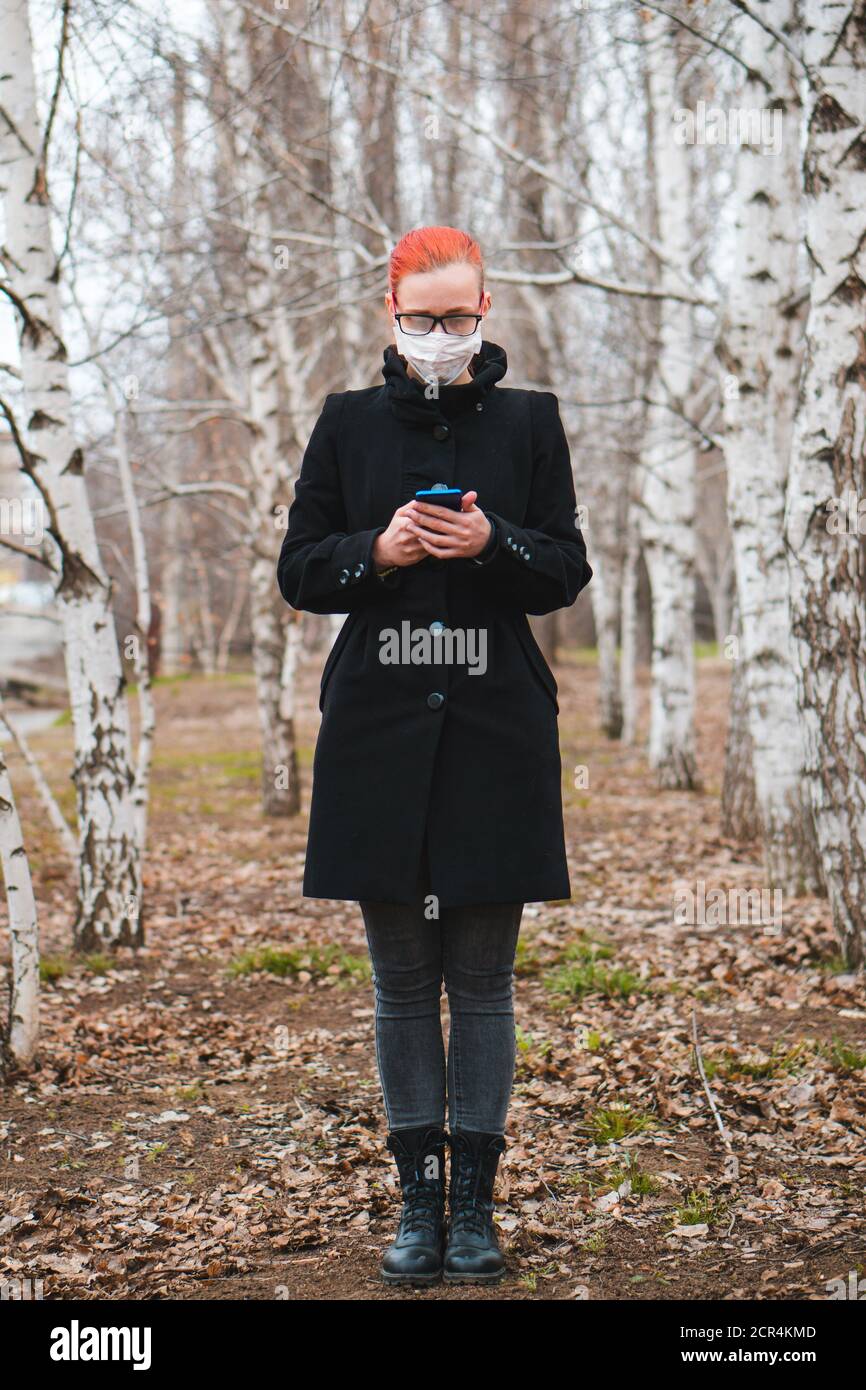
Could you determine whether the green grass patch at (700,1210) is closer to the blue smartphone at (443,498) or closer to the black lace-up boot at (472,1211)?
the black lace-up boot at (472,1211)

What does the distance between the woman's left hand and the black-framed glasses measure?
40 centimetres

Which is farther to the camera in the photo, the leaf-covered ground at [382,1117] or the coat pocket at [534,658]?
the leaf-covered ground at [382,1117]

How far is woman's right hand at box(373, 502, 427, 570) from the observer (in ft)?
8.62

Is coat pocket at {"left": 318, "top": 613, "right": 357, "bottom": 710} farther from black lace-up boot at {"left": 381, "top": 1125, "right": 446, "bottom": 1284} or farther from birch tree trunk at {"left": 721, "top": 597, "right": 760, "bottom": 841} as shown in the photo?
birch tree trunk at {"left": 721, "top": 597, "right": 760, "bottom": 841}

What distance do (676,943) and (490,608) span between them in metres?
3.81

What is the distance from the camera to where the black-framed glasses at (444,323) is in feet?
9.05

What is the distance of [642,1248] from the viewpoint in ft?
10.2

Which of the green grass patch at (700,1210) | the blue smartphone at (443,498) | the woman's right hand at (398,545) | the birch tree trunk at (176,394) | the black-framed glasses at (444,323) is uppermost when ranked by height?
the birch tree trunk at (176,394)

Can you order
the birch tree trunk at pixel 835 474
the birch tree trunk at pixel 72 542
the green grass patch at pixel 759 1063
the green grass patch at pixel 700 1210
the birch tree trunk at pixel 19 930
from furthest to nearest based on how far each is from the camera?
the birch tree trunk at pixel 72 542, the birch tree trunk at pixel 835 474, the green grass patch at pixel 759 1063, the birch tree trunk at pixel 19 930, the green grass patch at pixel 700 1210

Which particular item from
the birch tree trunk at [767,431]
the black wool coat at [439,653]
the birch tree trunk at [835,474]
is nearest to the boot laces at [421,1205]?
the black wool coat at [439,653]

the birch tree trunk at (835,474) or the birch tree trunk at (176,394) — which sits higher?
the birch tree trunk at (176,394)

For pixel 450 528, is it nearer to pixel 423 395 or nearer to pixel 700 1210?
pixel 423 395
